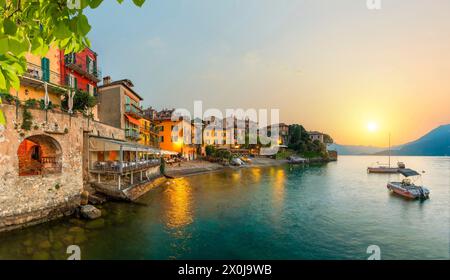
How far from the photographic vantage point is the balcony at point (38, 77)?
16.3m

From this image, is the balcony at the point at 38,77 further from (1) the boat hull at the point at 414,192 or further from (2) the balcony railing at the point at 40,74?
(1) the boat hull at the point at 414,192

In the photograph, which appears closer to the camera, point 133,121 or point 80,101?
point 80,101

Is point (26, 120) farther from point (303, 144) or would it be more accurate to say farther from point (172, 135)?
point (303, 144)

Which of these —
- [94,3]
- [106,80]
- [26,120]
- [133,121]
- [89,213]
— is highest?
[106,80]

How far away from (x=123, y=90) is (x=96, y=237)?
23.3m

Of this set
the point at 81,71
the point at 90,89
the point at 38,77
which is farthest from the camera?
the point at 90,89

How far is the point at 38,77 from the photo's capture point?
57.8ft

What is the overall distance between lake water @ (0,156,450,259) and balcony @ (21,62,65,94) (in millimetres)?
11196

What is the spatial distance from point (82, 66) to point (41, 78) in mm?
5935

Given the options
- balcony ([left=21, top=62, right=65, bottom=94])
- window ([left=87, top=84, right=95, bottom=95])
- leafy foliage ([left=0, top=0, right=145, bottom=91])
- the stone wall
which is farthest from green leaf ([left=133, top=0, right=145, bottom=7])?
window ([left=87, top=84, right=95, bottom=95])

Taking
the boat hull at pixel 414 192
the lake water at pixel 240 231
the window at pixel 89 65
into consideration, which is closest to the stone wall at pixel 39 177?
the lake water at pixel 240 231

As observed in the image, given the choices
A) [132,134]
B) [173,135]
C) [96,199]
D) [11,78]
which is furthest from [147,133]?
[11,78]

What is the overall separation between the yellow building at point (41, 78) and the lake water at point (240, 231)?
11.3 m

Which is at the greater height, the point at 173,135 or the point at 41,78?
the point at 41,78
